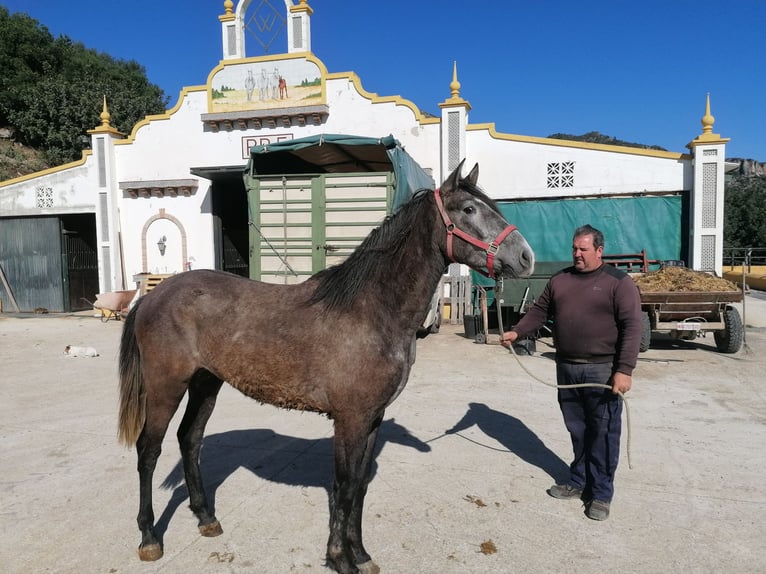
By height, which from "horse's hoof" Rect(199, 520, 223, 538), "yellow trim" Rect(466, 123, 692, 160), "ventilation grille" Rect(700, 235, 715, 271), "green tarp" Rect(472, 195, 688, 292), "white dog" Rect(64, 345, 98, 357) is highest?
"yellow trim" Rect(466, 123, 692, 160)

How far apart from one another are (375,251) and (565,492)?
225 cm

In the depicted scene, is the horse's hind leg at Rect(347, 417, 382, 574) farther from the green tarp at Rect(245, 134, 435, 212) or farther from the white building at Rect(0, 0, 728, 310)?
the white building at Rect(0, 0, 728, 310)

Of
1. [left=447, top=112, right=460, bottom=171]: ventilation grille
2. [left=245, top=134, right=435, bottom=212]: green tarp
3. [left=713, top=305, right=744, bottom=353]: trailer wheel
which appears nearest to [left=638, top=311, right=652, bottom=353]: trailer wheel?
[left=713, top=305, right=744, bottom=353]: trailer wheel

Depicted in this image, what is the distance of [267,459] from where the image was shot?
162 inches

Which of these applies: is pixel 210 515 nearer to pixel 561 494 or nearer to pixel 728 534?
pixel 561 494

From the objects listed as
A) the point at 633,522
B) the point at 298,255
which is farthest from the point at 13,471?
the point at 298,255

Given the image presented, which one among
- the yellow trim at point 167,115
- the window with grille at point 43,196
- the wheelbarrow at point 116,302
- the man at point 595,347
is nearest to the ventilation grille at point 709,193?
the man at point 595,347

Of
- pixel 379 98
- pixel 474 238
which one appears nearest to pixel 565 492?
pixel 474 238

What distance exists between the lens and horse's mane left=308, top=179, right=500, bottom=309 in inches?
103

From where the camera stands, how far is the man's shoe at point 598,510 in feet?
10.4

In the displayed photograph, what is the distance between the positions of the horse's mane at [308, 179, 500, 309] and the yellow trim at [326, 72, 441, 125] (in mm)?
9810

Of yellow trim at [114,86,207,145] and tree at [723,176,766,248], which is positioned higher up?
yellow trim at [114,86,207,145]

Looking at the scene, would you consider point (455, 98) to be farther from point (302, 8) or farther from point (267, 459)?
point (267, 459)

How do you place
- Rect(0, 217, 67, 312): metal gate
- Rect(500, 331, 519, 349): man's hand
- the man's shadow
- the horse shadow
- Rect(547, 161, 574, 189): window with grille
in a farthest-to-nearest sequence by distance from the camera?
1. Rect(0, 217, 67, 312): metal gate
2. Rect(547, 161, 574, 189): window with grille
3. the man's shadow
4. the horse shadow
5. Rect(500, 331, 519, 349): man's hand
